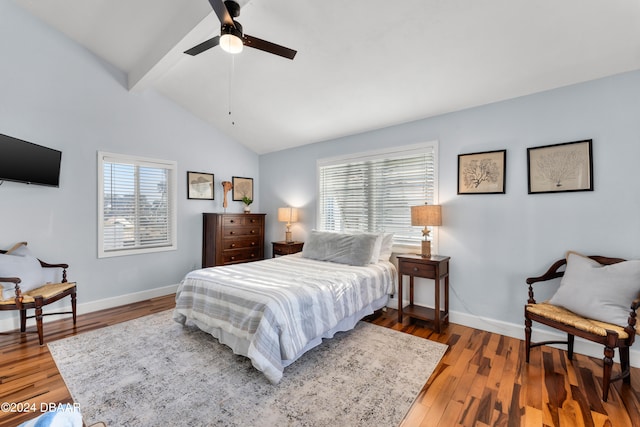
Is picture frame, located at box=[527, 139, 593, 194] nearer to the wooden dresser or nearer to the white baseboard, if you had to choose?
the wooden dresser

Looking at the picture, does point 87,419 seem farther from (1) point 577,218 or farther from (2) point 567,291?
(1) point 577,218

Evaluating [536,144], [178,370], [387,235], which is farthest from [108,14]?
[536,144]

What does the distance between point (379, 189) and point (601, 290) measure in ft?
8.25

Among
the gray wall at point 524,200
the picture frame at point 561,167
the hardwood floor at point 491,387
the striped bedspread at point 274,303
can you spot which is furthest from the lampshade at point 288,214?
the picture frame at point 561,167

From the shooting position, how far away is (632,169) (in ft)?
8.05

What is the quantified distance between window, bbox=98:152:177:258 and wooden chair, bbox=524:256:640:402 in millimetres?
4725

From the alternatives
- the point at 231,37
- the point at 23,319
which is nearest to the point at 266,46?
the point at 231,37

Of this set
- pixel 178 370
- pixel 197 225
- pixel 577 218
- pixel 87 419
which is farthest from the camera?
pixel 197 225

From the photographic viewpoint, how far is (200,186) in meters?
4.81

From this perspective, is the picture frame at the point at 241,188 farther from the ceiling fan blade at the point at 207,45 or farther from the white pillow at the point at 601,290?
the white pillow at the point at 601,290

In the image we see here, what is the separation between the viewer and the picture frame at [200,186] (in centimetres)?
468

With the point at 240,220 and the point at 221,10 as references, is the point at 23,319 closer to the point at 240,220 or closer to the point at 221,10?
the point at 240,220

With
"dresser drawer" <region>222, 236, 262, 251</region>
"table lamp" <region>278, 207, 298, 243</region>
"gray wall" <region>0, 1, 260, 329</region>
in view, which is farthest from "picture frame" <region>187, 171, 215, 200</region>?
"table lamp" <region>278, 207, 298, 243</region>

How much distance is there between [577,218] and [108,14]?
516 cm
